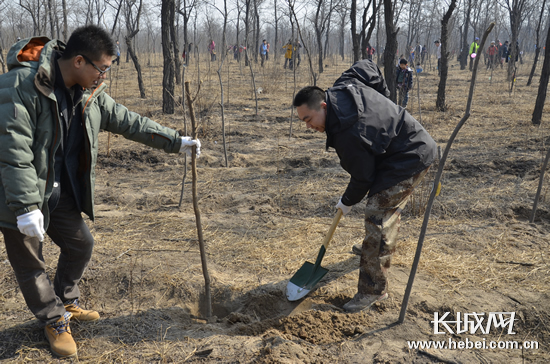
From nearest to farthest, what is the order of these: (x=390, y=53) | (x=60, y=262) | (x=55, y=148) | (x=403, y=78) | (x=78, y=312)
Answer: (x=55, y=148) → (x=60, y=262) → (x=78, y=312) → (x=390, y=53) → (x=403, y=78)

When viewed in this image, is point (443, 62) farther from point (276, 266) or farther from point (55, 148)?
point (55, 148)

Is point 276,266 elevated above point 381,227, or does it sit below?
below

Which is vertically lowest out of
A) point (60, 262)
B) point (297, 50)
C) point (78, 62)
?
point (60, 262)

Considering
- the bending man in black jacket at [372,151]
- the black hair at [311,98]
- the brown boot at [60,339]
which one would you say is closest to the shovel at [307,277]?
the bending man in black jacket at [372,151]

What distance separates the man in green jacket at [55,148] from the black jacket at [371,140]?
903mm

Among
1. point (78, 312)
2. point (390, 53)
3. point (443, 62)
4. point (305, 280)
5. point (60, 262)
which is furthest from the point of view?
point (443, 62)

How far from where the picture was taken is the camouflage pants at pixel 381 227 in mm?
2650

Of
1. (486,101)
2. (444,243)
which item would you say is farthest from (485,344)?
(486,101)

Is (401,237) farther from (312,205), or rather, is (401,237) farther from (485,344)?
(485,344)

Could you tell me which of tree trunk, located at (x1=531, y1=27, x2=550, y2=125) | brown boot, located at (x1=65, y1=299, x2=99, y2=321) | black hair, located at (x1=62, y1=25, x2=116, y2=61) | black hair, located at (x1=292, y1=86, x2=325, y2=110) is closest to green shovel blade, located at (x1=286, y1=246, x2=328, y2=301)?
black hair, located at (x1=292, y1=86, x2=325, y2=110)

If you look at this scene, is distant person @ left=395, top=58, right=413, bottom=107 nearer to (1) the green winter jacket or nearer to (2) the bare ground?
(2) the bare ground

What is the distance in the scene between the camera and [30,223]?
73.8 inches

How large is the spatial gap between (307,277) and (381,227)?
27.9 inches

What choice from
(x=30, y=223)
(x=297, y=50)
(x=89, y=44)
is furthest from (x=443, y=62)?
(x=30, y=223)
